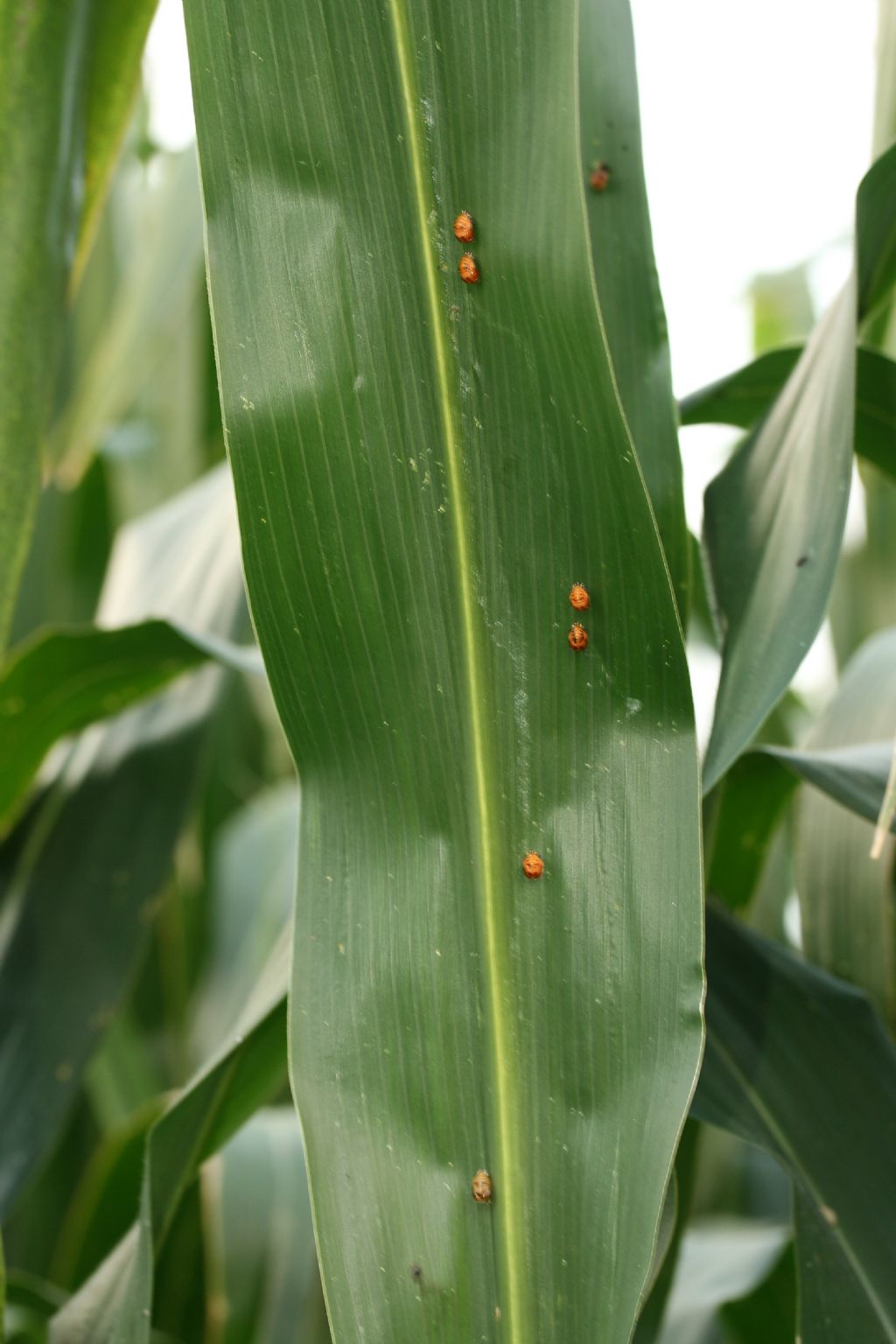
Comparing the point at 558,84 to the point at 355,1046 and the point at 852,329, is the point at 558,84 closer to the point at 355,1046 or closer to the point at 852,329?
the point at 852,329

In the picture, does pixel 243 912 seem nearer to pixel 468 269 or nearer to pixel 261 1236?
pixel 261 1236

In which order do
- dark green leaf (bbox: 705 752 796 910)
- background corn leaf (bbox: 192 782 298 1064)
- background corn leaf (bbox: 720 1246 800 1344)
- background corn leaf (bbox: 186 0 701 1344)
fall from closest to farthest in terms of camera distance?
background corn leaf (bbox: 186 0 701 1344)
dark green leaf (bbox: 705 752 796 910)
background corn leaf (bbox: 720 1246 800 1344)
background corn leaf (bbox: 192 782 298 1064)

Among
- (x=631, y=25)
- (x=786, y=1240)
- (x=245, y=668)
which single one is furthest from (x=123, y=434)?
(x=786, y=1240)

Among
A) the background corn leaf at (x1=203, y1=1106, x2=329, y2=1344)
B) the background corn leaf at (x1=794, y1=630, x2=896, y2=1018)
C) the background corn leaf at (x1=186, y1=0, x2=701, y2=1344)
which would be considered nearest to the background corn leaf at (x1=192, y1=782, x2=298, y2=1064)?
the background corn leaf at (x1=203, y1=1106, x2=329, y2=1344)

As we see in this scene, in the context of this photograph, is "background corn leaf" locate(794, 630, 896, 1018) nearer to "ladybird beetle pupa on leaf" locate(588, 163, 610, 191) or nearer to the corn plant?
the corn plant

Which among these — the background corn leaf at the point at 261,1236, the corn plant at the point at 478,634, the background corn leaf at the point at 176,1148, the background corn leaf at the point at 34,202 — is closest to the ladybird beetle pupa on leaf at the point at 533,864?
the corn plant at the point at 478,634

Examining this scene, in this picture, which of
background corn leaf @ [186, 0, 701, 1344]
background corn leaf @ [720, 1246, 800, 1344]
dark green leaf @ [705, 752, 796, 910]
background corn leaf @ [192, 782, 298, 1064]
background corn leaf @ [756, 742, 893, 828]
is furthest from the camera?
background corn leaf @ [192, 782, 298, 1064]
